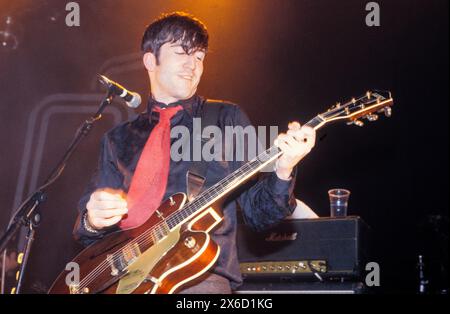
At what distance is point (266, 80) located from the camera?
239 cm

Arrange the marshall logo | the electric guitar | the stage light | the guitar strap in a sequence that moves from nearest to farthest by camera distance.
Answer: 1. the electric guitar
2. the guitar strap
3. the marshall logo
4. the stage light

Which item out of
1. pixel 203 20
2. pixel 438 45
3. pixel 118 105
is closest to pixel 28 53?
pixel 118 105

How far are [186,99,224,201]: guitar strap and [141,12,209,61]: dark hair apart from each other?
238 mm

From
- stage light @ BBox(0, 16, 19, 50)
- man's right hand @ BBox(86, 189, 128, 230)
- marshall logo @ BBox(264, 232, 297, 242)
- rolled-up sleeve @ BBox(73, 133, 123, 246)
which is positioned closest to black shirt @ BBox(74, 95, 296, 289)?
rolled-up sleeve @ BBox(73, 133, 123, 246)

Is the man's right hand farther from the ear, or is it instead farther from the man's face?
the ear

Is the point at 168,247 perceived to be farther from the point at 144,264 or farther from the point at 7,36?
the point at 7,36

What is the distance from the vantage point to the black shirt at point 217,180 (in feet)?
5.60

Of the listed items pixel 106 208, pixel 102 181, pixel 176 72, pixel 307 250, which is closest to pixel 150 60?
pixel 176 72

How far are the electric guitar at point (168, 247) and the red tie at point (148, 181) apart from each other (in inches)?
2.8

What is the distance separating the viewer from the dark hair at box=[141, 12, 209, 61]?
2.02 m

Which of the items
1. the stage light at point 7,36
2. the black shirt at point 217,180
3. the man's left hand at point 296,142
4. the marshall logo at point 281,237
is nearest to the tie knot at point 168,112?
the black shirt at point 217,180

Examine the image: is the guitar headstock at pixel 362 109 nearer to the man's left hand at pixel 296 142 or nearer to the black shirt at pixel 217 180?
the man's left hand at pixel 296 142

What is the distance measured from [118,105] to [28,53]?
0.57 metres
